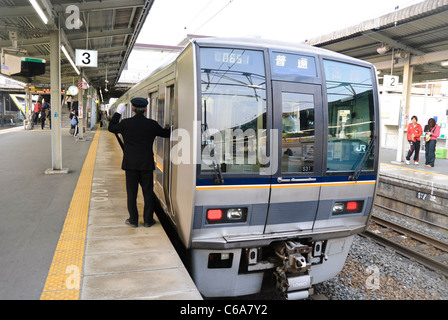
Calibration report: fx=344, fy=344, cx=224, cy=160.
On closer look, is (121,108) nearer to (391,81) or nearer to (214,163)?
(214,163)

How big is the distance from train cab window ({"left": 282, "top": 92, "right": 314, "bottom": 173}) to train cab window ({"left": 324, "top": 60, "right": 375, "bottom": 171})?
0.25 m

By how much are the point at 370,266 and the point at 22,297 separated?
15.9 feet

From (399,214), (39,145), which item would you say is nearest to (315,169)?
(399,214)

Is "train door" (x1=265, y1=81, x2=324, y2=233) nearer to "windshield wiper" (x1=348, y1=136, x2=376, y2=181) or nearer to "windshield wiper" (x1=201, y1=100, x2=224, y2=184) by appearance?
"windshield wiper" (x1=348, y1=136, x2=376, y2=181)

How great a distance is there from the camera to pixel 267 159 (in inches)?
137

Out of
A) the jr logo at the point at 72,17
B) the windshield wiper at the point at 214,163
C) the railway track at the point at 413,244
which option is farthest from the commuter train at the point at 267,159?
the jr logo at the point at 72,17

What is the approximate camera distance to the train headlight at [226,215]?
339 cm

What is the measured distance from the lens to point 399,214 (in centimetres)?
928

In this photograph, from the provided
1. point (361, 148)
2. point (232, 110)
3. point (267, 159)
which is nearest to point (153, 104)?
point (232, 110)

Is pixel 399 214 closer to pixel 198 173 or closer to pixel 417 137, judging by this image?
pixel 417 137

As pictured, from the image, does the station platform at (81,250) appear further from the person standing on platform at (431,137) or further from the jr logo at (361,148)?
the person standing on platform at (431,137)

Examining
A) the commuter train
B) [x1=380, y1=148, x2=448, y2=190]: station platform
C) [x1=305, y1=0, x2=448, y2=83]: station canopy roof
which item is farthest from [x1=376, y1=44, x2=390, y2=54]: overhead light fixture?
the commuter train

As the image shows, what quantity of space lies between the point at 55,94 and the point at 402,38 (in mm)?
10135
